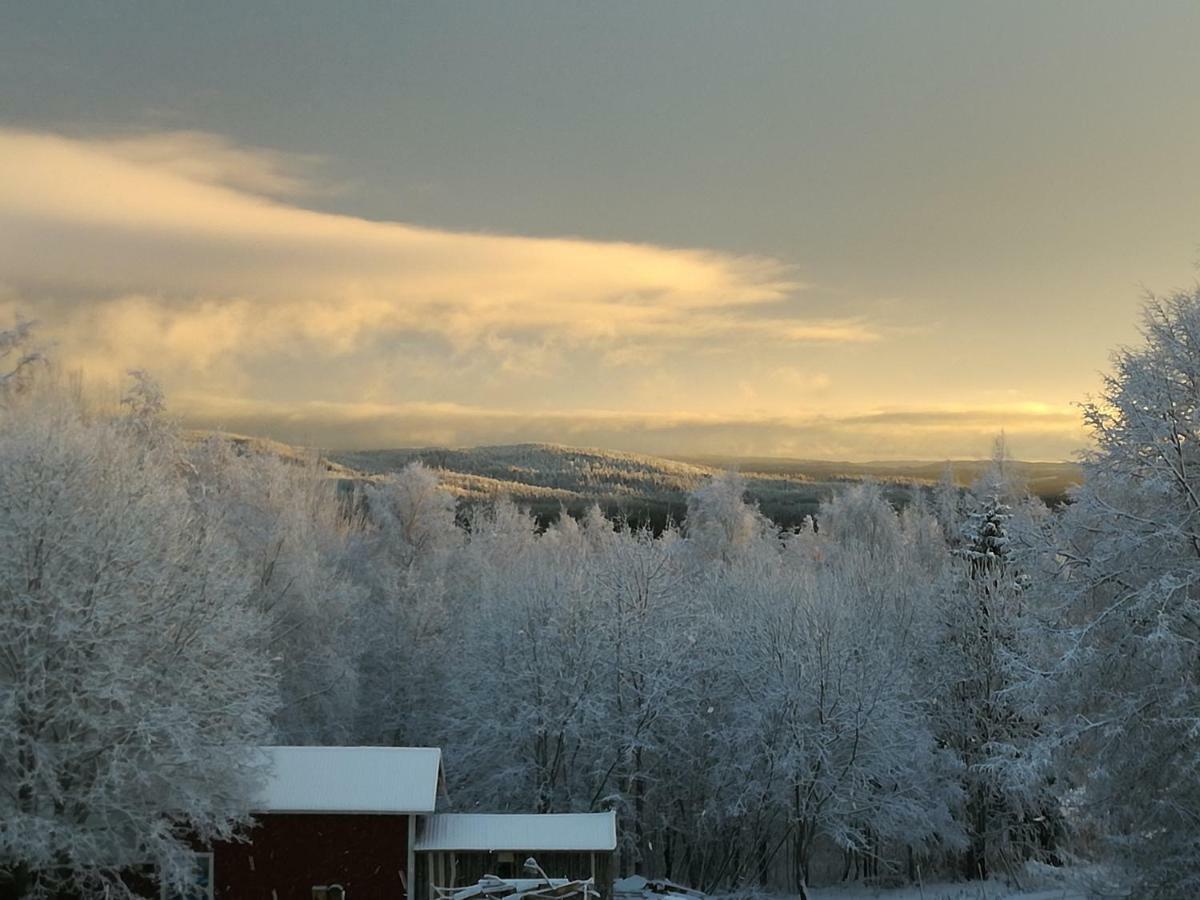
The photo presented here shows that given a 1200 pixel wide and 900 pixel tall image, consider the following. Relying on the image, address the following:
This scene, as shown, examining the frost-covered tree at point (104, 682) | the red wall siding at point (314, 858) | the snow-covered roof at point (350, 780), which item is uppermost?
the frost-covered tree at point (104, 682)

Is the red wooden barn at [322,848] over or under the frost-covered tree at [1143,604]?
under

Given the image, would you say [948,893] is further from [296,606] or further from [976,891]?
[296,606]

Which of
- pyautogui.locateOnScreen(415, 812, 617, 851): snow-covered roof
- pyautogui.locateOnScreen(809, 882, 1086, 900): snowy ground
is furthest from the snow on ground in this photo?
pyautogui.locateOnScreen(415, 812, 617, 851): snow-covered roof

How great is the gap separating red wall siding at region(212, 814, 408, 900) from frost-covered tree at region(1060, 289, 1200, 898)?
15354mm

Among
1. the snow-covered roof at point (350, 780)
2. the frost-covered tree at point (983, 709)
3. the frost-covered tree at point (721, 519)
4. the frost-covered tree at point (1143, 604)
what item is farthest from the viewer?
the frost-covered tree at point (721, 519)

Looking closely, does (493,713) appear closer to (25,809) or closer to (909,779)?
(909,779)

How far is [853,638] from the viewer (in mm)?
Result: 37344

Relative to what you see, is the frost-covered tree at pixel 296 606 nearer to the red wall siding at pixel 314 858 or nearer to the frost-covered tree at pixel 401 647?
the frost-covered tree at pixel 401 647

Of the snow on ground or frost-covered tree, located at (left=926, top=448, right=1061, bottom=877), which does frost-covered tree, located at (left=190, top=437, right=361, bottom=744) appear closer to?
the snow on ground

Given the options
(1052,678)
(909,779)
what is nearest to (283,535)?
(909,779)

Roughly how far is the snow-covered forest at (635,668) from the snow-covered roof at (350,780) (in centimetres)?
123

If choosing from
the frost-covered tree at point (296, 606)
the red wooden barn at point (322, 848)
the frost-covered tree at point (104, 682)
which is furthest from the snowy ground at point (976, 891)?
the frost-covered tree at point (104, 682)

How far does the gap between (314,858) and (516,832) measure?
15.7 ft

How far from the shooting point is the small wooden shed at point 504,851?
2552 centimetres
